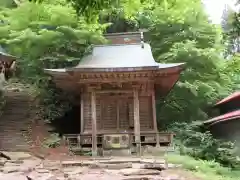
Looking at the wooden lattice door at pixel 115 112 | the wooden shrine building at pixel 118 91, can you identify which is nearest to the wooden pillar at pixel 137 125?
the wooden shrine building at pixel 118 91

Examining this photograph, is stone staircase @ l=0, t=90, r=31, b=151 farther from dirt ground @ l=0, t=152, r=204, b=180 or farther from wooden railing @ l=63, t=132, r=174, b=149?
dirt ground @ l=0, t=152, r=204, b=180

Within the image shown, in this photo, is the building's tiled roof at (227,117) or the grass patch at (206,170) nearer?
the grass patch at (206,170)

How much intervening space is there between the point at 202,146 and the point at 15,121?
939 centimetres

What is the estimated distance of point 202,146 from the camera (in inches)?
611

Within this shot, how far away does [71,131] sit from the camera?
19.4 m

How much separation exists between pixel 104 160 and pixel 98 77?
417 cm

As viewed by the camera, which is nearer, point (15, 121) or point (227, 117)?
point (227, 117)

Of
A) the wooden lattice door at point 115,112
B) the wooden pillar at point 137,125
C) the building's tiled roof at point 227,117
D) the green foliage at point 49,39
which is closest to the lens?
the wooden pillar at point 137,125

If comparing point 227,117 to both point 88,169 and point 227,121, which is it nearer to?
point 227,121

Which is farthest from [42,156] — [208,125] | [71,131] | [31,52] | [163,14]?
[163,14]

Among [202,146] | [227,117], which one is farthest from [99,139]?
[227,117]

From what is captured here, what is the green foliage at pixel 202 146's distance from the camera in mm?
13812

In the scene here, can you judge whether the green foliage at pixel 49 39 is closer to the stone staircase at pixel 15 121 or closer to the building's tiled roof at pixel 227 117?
the stone staircase at pixel 15 121

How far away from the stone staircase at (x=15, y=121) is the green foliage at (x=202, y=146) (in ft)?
23.2
